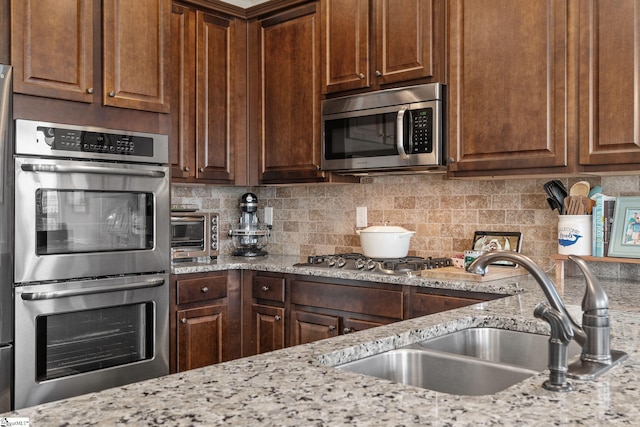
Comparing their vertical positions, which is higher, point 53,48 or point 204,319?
point 53,48

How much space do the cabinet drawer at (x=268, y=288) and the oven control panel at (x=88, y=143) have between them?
91cm

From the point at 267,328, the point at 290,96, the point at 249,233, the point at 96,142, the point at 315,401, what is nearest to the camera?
the point at 315,401

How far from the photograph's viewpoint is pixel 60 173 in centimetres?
251

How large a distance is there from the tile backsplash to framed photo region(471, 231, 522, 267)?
42mm

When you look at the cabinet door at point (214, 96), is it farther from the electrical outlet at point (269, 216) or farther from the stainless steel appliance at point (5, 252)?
the stainless steel appliance at point (5, 252)

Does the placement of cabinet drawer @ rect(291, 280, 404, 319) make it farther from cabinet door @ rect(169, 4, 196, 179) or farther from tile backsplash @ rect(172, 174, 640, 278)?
cabinet door @ rect(169, 4, 196, 179)

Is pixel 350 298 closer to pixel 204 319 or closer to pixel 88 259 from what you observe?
pixel 204 319

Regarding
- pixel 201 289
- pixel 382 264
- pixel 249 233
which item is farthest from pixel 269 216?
pixel 382 264

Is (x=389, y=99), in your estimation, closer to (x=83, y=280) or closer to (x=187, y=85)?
(x=187, y=85)

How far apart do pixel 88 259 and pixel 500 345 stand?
1833 millimetres

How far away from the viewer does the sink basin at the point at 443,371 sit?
131 centimetres

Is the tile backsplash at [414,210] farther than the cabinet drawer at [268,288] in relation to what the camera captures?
No

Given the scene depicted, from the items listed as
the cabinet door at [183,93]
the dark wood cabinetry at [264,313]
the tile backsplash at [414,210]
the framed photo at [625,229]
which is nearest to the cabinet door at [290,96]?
the tile backsplash at [414,210]

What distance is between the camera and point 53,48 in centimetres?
256
